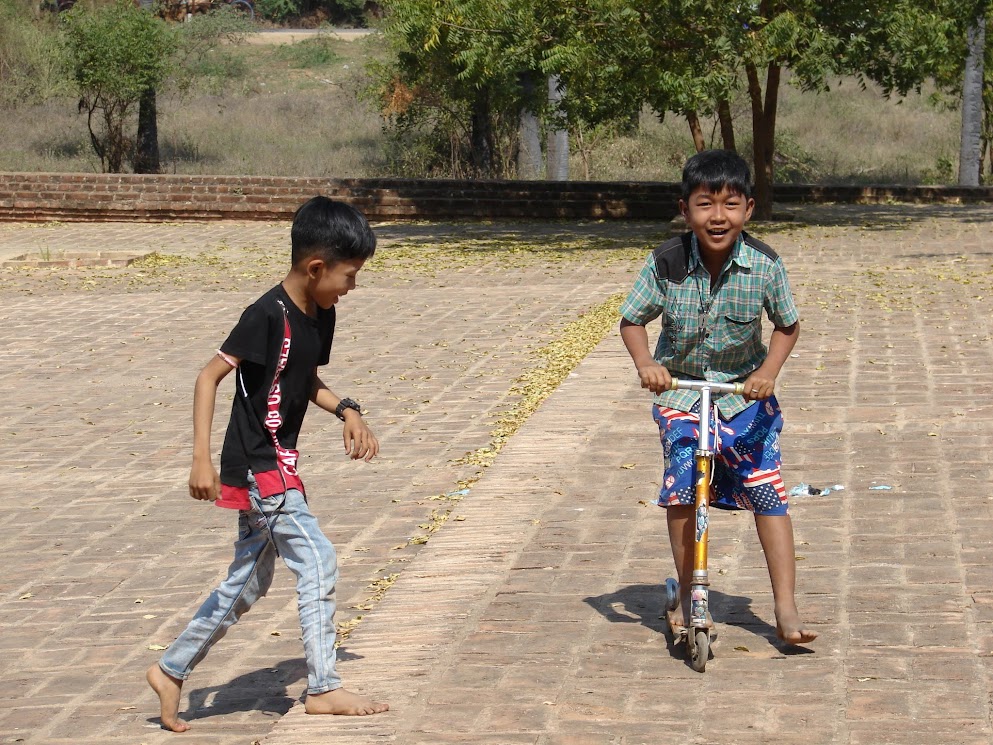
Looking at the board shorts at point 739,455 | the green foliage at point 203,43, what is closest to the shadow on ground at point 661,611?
the board shorts at point 739,455

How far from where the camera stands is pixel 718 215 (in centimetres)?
402

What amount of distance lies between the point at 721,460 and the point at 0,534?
357 centimetres

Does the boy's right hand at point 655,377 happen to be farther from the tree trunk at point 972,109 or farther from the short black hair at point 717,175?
the tree trunk at point 972,109

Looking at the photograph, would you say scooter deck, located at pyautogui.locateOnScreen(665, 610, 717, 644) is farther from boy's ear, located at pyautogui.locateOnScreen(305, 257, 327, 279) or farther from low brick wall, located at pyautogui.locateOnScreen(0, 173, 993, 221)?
low brick wall, located at pyautogui.locateOnScreen(0, 173, 993, 221)

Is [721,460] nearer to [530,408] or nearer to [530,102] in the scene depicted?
[530,408]

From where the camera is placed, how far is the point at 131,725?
13.7 feet

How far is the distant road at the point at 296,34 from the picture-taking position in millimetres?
46250

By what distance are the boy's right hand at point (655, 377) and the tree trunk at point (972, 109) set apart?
808 inches

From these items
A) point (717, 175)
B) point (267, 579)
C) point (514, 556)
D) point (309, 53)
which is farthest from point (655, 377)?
point (309, 53)

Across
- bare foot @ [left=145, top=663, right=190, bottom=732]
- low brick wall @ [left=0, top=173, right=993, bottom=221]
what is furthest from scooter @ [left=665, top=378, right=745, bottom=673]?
low brick wall @ [left=0, top=173, right=993, bottom=221]

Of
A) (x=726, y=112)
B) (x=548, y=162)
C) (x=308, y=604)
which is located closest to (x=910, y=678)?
(x=308, y=604)

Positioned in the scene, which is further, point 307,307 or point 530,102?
point 530,102

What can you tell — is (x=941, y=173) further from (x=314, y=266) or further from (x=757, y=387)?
(x=314, y=266)

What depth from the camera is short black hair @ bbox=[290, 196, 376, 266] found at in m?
3.84
